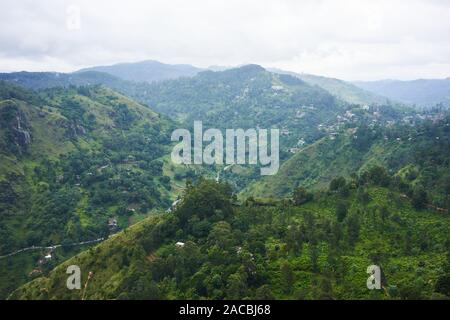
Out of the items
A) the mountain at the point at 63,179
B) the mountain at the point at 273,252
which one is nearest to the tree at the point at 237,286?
the mountain at the point at 273,252

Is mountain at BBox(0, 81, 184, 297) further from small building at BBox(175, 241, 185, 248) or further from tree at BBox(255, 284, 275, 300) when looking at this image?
tree at BBox(255, 284, 275, 300)

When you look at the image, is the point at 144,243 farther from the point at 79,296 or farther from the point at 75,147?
the point at 75,147

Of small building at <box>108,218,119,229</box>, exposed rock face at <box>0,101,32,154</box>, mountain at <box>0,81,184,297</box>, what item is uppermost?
exposed rock face at <box>0,101,32,154</box>

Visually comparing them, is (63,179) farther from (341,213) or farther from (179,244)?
(341,213)

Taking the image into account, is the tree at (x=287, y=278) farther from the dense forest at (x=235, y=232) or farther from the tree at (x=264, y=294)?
the tree at (x=264, y=294)

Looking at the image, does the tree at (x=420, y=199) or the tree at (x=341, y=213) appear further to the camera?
the tree at (x=420, y=199)

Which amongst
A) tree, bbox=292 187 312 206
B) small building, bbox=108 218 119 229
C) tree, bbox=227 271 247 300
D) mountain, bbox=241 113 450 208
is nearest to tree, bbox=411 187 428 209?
tree, bbox=292 187 312 206
